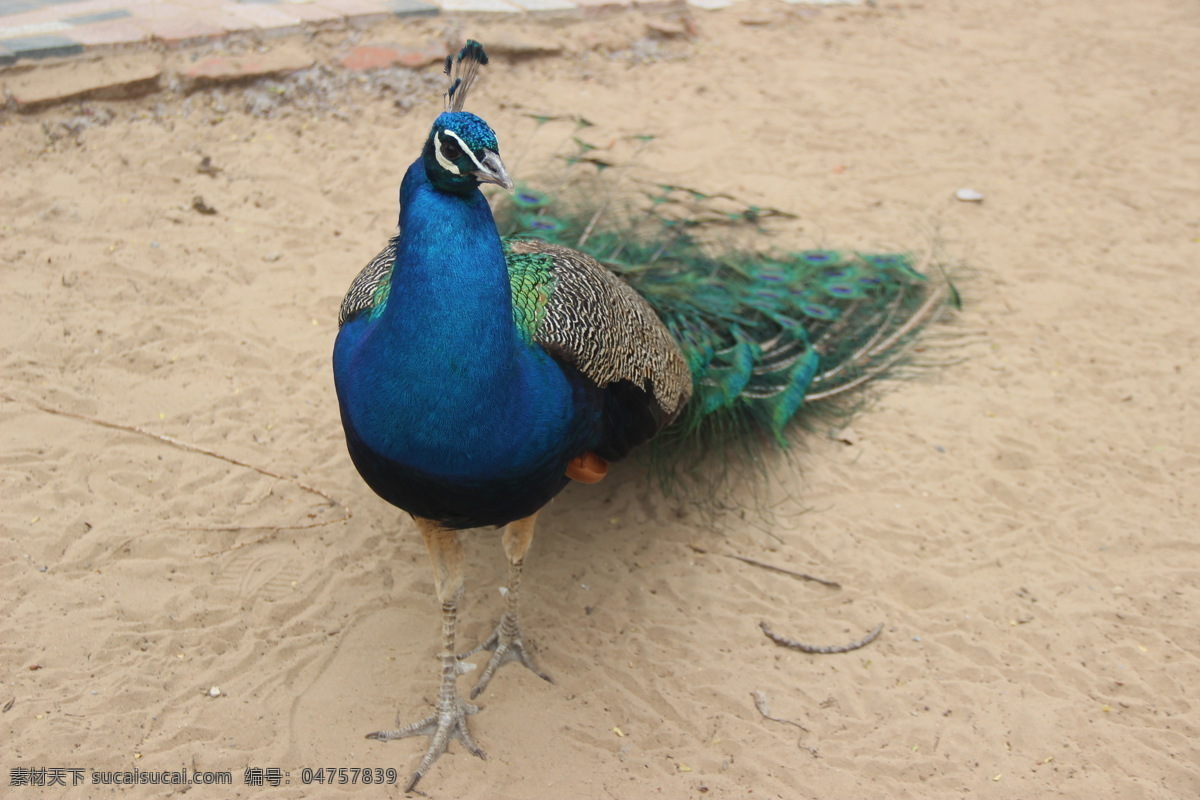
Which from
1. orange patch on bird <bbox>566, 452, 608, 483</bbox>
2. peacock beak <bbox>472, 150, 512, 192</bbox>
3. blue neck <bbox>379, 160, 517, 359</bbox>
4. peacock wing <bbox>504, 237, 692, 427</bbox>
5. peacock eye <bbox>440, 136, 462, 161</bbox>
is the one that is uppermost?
peacock eye <bbox>440, 136, 462, 161</bbox>

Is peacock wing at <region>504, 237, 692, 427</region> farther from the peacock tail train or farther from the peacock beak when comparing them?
the peacock beak

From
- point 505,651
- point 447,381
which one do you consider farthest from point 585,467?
point 505,651

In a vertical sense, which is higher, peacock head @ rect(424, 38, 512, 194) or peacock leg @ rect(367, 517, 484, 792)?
peacock head @ rect(424, 38, 512, 194)

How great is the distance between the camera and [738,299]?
3422mm

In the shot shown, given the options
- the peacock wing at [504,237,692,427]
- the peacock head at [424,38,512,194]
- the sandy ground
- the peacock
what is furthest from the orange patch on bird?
the peacock head at [424,38,512,194]

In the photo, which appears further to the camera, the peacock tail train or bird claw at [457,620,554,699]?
the peacock tail train

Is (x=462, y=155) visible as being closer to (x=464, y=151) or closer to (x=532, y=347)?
(x=464, y=151)

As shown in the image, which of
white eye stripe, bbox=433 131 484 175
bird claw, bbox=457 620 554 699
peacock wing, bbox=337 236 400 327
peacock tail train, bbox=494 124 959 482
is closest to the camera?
white eye stripe, bbox=433 131 484 175

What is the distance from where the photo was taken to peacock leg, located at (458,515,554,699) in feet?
8.77

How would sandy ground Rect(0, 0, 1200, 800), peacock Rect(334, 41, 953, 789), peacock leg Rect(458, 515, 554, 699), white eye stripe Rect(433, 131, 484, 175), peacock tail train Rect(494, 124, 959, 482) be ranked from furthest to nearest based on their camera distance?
peacock tail train Rect(494, 124, 959, 482) → peacock leg Rect(458, 515, 554, 699) → sandy ground Rect(0, 0, 1200, 800) → peacock Rect(334, 41, 953, 789) → white eye stripe Rect(433, 131, 484, 175)

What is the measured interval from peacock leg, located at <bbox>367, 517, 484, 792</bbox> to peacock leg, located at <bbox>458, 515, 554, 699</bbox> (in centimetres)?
15

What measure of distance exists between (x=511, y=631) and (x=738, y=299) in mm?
1398

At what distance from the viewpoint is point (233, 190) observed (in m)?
4.37

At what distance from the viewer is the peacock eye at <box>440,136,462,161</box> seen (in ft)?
6.15
